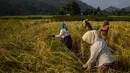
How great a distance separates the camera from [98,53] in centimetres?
446

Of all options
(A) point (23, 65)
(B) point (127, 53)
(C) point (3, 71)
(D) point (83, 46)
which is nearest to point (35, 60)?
(A) point (23, 65)

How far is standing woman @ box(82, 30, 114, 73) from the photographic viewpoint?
4453mm

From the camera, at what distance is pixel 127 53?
548 centimetres

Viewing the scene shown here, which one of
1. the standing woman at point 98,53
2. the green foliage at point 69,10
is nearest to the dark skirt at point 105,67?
the standing woman at point 98,53

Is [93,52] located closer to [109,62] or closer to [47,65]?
[109,62]

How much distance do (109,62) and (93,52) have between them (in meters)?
0.32

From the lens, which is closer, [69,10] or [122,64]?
[122,64]

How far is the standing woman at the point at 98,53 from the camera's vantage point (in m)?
4.45

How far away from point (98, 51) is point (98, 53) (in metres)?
0.03

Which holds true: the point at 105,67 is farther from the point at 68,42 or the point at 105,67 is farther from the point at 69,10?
the point at 69,10

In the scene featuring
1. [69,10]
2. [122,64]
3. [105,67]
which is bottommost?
[69,10]

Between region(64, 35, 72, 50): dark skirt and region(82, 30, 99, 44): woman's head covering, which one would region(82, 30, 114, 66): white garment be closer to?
region(82, 30, 99, 44): woman's head covering

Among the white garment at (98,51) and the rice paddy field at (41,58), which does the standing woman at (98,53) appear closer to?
the white garment at (98,51)

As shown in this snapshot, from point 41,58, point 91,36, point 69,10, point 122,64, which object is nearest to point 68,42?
point 122,64
